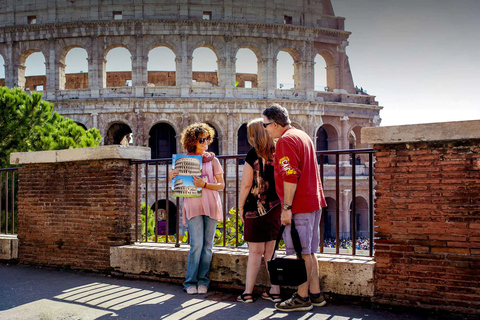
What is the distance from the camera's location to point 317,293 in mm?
4211

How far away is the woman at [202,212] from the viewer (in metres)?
4.91

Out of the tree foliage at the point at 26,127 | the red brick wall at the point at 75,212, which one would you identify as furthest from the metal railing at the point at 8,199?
the tree foliage at the point at 26,127

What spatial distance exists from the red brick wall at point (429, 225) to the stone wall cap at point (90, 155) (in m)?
3.21

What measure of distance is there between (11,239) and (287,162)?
516 centimetres

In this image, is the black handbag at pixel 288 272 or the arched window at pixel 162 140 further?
the arched window at pixel 162 140

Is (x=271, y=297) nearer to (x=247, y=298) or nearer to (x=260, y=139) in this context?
(x=247, y=298)

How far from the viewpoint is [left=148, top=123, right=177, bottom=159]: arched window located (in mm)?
28734

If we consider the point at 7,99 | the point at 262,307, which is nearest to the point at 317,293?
the point at 262,307

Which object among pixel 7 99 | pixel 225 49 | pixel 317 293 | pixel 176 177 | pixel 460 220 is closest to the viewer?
pixel 460 220

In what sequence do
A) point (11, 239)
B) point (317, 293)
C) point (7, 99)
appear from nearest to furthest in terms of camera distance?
point (317, 293), point (11, 239), point (7, 99)

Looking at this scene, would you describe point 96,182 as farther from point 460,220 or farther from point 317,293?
point 460,220

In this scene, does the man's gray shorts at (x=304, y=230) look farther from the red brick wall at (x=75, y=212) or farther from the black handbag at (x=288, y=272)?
the red brick wall at (x=75, y=212)

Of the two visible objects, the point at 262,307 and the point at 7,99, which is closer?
the point at 262,307

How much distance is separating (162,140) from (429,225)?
1012 inches
